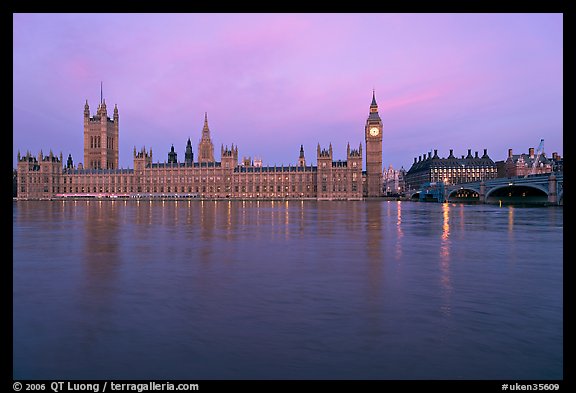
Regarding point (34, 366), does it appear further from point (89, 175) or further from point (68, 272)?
point (89, 175)

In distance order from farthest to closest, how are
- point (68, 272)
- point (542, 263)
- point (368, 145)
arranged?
point (368, 145), point (542, 263), point (68, 272)

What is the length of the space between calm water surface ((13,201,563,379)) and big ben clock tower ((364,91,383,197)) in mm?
140571

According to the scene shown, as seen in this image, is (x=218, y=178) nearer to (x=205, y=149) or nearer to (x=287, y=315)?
(x=205, y=149)

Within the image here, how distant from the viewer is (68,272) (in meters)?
15.5

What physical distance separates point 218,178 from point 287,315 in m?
155

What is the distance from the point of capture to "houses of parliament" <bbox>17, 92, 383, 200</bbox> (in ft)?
507

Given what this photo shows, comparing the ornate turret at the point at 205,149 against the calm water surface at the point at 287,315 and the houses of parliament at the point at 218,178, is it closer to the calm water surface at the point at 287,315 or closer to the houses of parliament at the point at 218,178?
the houses of parliament at the point at 218,178

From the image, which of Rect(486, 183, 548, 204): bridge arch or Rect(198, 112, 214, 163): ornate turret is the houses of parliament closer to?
Rect(198, 112, 214, 163): ornate turret

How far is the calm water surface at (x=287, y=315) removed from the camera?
7.54 m

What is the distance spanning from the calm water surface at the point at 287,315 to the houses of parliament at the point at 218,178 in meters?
134

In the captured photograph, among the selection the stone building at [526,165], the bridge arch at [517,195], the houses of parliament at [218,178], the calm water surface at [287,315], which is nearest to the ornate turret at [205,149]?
the houses of parliament at [218,178]
